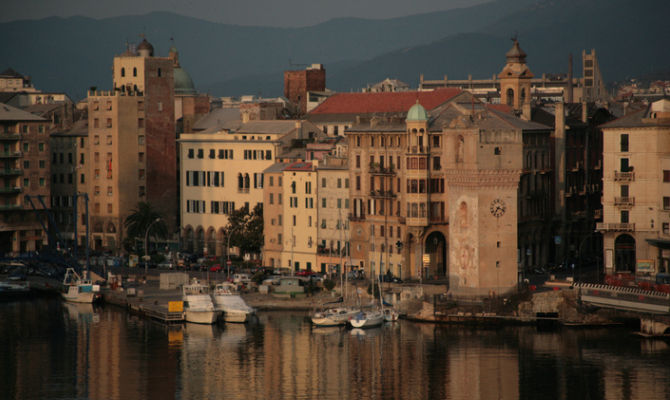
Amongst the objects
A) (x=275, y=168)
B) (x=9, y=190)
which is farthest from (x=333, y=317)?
(x=9, y=190)

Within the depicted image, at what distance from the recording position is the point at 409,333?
Result: 10731 cm

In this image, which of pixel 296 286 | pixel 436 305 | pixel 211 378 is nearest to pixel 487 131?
pixel 436 305

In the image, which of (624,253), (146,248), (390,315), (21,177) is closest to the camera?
(390,315)

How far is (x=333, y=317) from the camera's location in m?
112

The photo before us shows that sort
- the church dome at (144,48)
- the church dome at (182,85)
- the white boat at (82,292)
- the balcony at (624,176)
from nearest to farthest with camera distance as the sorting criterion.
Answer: the balcony at (624,176), the white boat at (82,292), the church dome at (144,48), the church dome at (182,85)

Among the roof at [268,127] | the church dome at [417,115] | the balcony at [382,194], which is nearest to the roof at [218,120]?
the roof at [268,127]

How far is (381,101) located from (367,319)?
176 feet

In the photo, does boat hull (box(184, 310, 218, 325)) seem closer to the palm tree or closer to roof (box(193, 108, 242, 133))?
the palm tree

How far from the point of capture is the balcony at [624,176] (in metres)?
115

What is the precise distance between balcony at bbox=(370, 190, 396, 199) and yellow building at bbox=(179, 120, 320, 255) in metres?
19.7

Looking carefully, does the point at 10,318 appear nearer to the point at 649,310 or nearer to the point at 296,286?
the point at 296,286

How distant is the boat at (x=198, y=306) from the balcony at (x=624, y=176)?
118 ft

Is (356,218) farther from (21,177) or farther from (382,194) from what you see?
(21,177)

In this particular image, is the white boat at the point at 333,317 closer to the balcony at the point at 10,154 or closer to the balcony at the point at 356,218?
the balcony at the point at 356,218
